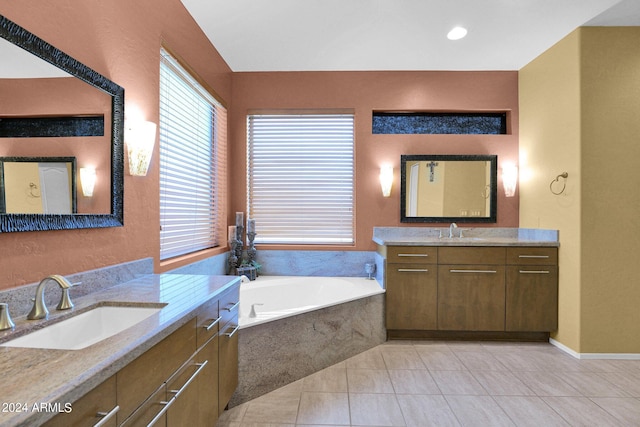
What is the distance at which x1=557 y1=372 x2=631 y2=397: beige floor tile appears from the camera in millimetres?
2189

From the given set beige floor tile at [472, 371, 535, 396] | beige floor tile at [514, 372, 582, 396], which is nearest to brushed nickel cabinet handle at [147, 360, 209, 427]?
beige floor tile at [472, 371, 535, 396]

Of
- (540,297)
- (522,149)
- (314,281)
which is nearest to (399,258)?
(314,281)

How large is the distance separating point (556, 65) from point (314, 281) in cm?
314

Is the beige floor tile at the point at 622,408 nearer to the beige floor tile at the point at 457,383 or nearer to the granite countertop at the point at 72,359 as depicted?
the beige floor tile at the point at 457,383

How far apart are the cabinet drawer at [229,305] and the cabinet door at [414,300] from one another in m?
1.60

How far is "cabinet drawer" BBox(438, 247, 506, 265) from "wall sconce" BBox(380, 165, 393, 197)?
0.89 m

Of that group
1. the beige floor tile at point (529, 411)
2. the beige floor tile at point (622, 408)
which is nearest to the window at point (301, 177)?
the beige floor tile at point (529, 411)

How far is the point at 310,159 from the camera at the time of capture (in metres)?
3.67

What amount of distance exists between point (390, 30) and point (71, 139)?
256 centimetres

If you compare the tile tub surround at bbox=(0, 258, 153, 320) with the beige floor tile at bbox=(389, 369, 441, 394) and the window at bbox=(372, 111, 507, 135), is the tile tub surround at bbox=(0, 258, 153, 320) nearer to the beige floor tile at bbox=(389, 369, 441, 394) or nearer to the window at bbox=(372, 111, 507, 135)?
the beige floor tile at bbox=(389, 369, 441, 394)

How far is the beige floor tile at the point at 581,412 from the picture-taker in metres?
1.88

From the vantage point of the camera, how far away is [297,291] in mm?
3348

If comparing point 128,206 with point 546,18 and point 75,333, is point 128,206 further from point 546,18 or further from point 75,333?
point 546,18

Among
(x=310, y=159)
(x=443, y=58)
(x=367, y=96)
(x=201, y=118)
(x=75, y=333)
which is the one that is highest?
(x=443, y=58)
